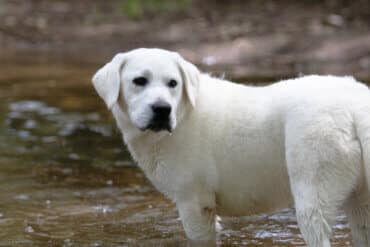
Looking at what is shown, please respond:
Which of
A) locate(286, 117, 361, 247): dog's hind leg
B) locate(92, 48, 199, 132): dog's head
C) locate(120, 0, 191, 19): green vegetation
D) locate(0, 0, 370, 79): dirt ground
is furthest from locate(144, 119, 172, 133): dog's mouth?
locate(120, 0, 191, 19): green vegetation

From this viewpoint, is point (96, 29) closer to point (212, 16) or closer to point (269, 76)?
point (212, 16)

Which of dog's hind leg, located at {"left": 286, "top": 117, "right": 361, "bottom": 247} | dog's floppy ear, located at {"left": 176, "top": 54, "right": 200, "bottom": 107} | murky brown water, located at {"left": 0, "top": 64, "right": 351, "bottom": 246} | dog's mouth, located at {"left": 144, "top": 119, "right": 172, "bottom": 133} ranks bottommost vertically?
murky brown water, located at {"left": 0, "top": 64, "right": 351, "bottom": 246}

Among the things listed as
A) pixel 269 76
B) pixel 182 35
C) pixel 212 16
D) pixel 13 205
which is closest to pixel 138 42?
pixel 182 35

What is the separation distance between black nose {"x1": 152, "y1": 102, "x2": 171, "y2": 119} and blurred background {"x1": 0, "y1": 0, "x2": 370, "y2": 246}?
58.2 inches

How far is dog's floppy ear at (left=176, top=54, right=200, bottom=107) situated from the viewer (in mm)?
5840

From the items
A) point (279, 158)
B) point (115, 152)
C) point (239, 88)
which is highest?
point (239, 88)

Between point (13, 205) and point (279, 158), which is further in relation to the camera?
point (13, 205)

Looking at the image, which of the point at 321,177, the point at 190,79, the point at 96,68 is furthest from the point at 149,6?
the point at 321,177

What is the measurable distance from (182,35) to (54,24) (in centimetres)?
400

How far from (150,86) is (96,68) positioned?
10520mm

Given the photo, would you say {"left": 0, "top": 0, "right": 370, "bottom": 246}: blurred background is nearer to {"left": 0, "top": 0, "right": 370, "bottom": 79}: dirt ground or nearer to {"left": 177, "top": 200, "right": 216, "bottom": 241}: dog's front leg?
{"left": 0, "top": 0, "right": 370, "bottom": 79}: dirt ground

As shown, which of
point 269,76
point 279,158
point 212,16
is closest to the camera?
point 279,158

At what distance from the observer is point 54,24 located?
67.2 ft

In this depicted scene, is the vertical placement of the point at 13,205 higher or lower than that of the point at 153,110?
lower
